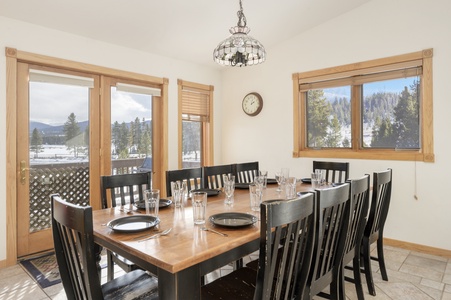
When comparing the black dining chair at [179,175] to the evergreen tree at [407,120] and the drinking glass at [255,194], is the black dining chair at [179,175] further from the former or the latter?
the evergreen tree at [407,120]

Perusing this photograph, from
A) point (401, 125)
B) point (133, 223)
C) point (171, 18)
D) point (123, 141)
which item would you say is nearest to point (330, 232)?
point (133, 223)

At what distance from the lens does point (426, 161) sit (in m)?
3.18

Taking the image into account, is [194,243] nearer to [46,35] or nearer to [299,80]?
[46,35]

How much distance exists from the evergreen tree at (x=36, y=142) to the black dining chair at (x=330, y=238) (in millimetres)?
2962

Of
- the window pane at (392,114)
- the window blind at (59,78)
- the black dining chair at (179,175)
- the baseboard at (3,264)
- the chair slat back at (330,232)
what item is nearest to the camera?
the chair slat back at (330,232)

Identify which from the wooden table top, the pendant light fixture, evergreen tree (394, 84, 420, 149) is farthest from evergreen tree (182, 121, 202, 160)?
evergreen tree (394, 84, 420, 149)

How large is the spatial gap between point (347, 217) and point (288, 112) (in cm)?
268

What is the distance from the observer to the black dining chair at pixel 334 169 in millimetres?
3306

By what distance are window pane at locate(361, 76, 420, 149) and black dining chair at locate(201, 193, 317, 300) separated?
103 inches

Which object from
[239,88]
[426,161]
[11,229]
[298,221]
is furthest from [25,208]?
[426,161]

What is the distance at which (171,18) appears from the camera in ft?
10.9

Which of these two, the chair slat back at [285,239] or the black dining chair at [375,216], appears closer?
the chair slat back at [285,239]

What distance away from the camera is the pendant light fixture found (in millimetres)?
2232

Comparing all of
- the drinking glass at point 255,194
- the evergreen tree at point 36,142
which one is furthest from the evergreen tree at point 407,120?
the evergreen tree at point 36,142
